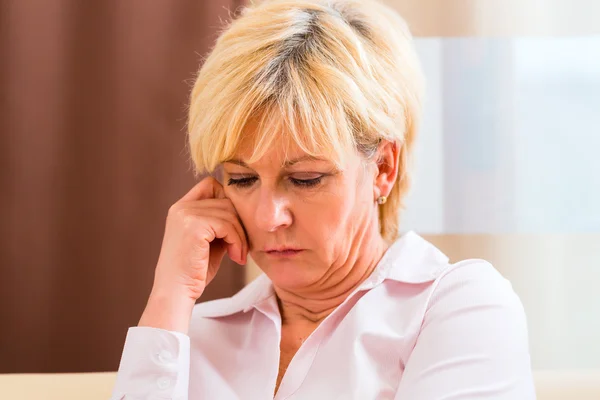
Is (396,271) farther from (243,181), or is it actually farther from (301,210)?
(243,181)

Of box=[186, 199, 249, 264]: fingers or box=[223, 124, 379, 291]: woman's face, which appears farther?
box=[186, 199, 249, 264]: fingers

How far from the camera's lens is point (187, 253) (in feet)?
4.71

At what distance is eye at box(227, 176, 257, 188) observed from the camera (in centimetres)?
137

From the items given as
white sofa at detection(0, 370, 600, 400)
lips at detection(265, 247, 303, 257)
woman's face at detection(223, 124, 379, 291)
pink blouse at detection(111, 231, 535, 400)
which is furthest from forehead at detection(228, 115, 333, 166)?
white sofa at detection(0, 370, 600, 400)

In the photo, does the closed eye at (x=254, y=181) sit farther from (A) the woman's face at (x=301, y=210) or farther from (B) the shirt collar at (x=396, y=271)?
(B) the shirt collar at (x=396, y=271)

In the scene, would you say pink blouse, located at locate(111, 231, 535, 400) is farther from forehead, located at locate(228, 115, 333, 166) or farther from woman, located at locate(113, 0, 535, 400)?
forehead, located at locate(228, 115, 333, 166)

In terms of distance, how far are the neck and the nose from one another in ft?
0.54

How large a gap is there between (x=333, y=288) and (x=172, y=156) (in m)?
0.74

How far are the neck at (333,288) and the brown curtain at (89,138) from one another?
0.63m

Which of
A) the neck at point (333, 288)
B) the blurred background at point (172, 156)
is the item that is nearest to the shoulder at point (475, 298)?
the neck at point (333, 288)

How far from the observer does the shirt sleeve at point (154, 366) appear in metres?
1.29

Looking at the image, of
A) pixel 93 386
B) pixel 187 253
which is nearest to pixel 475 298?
pixel 187 253

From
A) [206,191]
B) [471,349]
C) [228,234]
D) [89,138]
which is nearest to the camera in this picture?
[471,349]

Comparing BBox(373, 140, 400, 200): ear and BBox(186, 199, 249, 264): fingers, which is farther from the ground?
BBox(373, 140, 400, 200): ear
